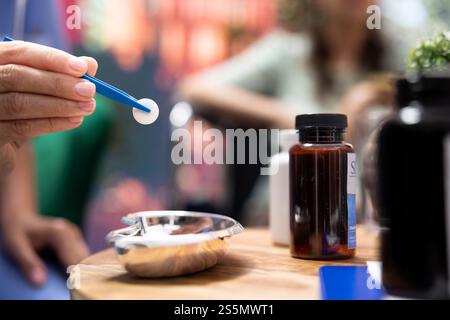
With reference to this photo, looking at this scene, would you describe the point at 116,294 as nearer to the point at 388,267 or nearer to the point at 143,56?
the point at 388,267

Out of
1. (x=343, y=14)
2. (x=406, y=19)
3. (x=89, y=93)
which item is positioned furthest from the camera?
(x=343, y=14)

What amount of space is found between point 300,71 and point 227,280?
0.97 m

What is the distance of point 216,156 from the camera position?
0.75 meters

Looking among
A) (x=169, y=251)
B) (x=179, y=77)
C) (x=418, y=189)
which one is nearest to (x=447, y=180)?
(x=418, y=189)

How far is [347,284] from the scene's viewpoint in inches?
16.0

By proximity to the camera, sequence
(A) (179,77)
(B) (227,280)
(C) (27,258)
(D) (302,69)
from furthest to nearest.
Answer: (A) (179,77), (D) (302,69), (C) (27,258), (B) (227,280)

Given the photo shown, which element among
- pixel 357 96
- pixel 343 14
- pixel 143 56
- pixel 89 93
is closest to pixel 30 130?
pixel 89 93

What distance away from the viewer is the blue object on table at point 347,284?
0.37 metres

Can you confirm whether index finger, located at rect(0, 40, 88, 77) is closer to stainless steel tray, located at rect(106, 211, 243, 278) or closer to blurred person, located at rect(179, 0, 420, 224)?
stainless steel tray, located at rect(106, 211, 243, 278)

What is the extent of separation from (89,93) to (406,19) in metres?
0.79

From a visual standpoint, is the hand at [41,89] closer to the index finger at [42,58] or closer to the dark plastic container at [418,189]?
the index finger at [42,58]

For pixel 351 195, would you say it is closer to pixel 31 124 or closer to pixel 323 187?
pixel 323 187

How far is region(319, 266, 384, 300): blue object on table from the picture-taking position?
1.22 ft

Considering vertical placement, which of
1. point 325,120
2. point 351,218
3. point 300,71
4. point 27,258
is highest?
point 300,71
